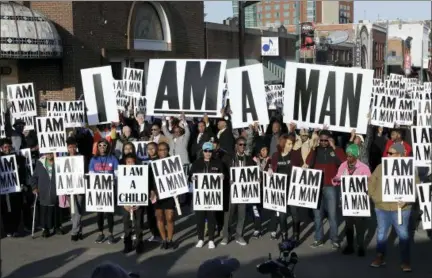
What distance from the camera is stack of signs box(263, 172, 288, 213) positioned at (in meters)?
9.56

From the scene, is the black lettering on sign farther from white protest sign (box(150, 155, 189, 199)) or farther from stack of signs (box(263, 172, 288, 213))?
Answer: white protest sign (box(150, 155, 189, 199))


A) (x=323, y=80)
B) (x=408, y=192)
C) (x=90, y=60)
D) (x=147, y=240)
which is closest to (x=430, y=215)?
(x=408, y=192)

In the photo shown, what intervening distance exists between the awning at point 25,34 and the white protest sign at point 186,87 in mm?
9185

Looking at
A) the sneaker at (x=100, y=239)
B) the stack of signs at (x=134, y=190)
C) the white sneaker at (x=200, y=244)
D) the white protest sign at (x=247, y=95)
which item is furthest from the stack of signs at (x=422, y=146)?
the sneaker at (x=100, y=239)

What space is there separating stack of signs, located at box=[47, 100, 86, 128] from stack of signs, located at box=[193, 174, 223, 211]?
3955mm

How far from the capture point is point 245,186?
31.7ft

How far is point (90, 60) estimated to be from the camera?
A: 22297 mm

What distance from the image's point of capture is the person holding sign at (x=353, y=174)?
886cm

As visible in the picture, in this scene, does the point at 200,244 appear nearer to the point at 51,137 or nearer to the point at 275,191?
the point at 275,191

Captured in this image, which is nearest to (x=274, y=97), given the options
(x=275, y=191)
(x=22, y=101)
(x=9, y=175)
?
(x=22, y=101)

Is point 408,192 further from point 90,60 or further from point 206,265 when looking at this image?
point 90,60

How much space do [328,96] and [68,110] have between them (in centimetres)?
520

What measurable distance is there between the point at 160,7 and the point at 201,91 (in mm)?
16285

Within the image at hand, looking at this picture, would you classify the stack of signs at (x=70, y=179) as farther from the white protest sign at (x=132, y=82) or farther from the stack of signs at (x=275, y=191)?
the white protest sign at (x=132, y=82)
